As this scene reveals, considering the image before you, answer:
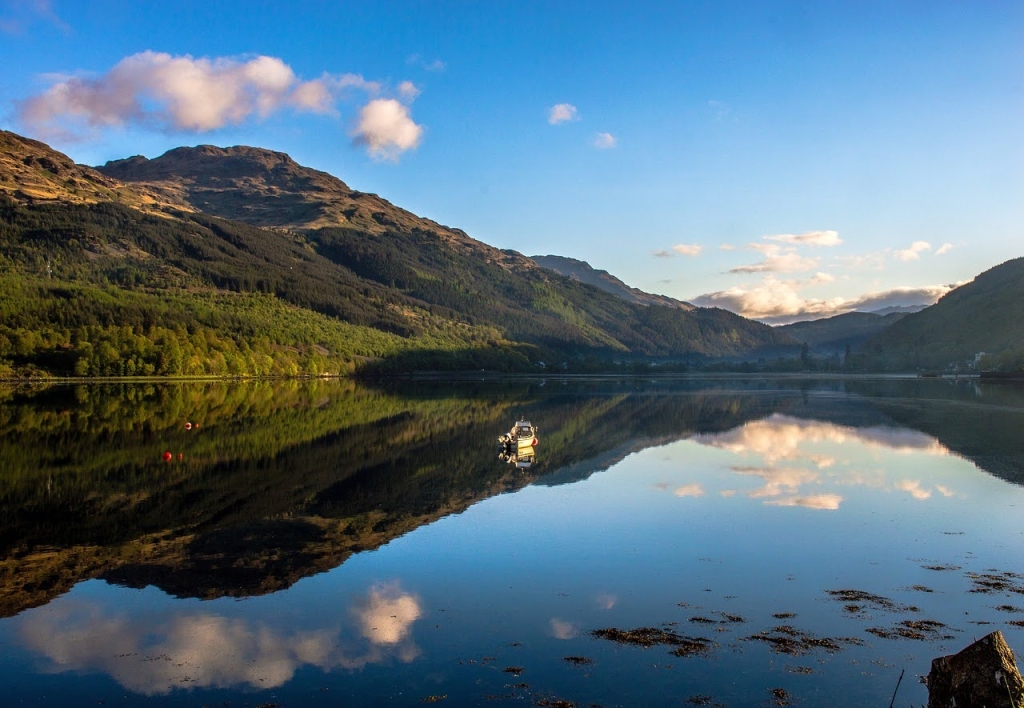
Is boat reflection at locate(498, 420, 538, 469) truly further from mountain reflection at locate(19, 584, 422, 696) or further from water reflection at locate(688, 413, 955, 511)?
mountain reflection at locate(19, 584, 422, 696)

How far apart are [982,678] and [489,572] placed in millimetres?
14683

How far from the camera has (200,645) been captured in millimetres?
17703

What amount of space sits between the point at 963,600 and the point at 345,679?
16.9 metres

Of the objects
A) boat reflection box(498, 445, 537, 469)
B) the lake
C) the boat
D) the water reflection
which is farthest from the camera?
the boat

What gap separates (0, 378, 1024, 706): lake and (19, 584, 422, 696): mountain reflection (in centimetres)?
8

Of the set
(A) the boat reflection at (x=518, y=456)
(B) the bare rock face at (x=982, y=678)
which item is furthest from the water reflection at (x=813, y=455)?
(B) the bare rock face at (x=982, y=678)

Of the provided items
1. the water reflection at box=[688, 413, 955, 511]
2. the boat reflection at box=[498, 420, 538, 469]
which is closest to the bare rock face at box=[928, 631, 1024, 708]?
the water reflection at box=[688, 413, 955, 511]

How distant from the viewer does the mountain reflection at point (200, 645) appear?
1622 cm

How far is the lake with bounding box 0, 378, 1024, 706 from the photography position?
1612cm

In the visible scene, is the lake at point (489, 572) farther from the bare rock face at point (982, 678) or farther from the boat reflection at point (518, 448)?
the bare rock face at point (982, 678)

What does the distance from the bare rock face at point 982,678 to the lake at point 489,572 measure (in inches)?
76.1

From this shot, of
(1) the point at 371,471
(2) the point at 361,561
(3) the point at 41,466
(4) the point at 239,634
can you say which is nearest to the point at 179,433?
(3) the point at 41,466

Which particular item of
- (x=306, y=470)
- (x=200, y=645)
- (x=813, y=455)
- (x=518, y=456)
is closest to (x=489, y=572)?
(x=200, y=645)

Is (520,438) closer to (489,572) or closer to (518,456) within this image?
(518,456)
